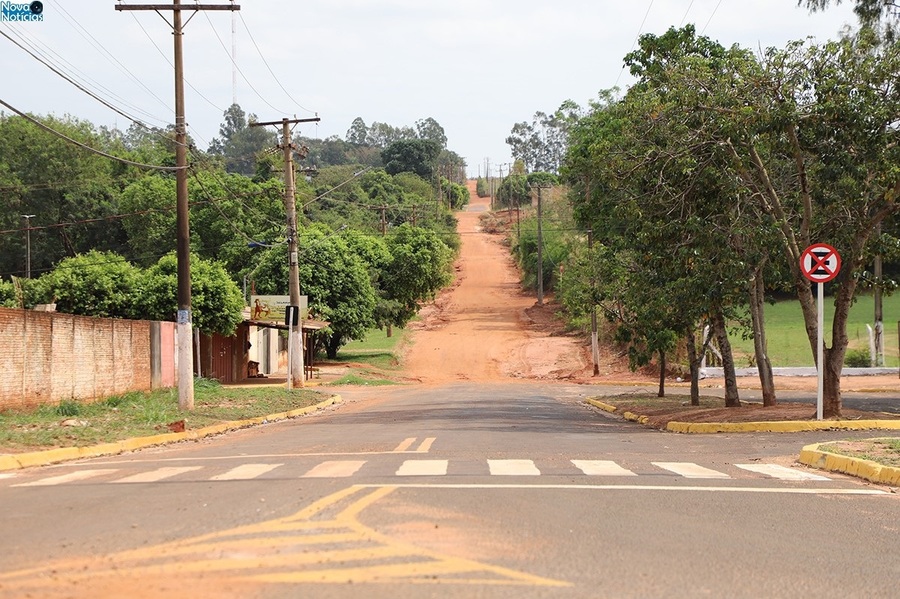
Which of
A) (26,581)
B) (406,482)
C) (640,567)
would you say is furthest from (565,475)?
(26,581)

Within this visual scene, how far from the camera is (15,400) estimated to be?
22.4m

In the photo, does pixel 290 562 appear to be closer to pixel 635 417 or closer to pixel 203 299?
pixel 635 417

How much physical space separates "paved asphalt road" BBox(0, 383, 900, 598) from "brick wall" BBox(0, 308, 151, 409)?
24.0 feet

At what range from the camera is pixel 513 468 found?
43.8 ft

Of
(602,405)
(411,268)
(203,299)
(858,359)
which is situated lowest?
(602,405)

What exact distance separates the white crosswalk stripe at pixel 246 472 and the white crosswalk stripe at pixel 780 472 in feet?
21.1

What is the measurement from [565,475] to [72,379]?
1692 cm

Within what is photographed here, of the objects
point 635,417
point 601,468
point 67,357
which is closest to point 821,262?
point 601,468

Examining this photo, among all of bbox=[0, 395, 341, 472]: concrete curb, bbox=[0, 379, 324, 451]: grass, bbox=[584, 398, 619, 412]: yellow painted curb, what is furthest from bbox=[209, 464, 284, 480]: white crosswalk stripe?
bbox=[584, 398, 619, 412]: yellow painted curb

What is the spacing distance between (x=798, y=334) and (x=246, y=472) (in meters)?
50.7

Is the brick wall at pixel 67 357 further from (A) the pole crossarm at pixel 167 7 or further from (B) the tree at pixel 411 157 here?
(B) the tree at pixel 411 157

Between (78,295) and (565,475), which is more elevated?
(78,295)

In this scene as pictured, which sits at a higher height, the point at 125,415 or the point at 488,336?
the point at 488,336

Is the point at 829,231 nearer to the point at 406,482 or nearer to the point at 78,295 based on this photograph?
the point at 406,482
